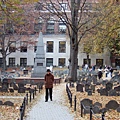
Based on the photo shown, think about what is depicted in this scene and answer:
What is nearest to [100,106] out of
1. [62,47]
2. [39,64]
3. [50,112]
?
[50,112]

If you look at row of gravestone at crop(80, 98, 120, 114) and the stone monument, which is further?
the stone monument

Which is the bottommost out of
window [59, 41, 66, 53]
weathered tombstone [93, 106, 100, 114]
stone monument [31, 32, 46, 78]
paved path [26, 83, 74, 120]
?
paved path [26, 83, 74, 120]

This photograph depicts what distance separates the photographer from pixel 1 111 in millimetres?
13727

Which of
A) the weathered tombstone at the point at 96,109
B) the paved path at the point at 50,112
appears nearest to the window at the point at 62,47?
the paved path at the point at 50,112

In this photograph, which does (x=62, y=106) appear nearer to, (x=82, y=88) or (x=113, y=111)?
(x=113, y=111)

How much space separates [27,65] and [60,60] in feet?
24.4

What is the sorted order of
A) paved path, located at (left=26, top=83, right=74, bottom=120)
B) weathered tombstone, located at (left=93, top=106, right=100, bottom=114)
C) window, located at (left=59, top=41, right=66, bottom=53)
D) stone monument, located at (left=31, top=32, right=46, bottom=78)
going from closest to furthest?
paved path, located at (left=26, top=83, right=74, bottom=120) < weathered tombstone, located at (left=93, top=106, right=100, bottom=114) < stone monument, located at (left=31, top=32, right=46, bottom=78) < window, located at (left=59, top=41, right=66, bottom=53)

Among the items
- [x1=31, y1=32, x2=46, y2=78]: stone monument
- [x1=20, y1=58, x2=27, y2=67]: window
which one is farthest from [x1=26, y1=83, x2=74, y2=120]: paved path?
[x1=20, y1=58, x2=27, y2=67]: window

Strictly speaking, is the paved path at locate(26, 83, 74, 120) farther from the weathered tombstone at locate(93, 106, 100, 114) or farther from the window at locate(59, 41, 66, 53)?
the window at locate(59, 41, 66, 53)

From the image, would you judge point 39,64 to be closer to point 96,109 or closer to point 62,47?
point 96,109

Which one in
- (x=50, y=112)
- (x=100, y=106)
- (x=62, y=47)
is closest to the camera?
(x=50, y=112)

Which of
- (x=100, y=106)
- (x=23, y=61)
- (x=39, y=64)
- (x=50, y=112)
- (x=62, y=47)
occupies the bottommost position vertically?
(x=50, y=112)

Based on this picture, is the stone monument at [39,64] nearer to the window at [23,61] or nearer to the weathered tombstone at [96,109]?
the weathered tombstone at [96,109]

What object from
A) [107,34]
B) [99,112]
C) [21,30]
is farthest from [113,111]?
[21,30]
